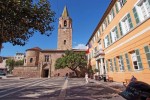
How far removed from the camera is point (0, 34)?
313 inches

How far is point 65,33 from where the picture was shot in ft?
168

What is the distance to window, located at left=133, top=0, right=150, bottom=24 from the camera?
35.0 feet

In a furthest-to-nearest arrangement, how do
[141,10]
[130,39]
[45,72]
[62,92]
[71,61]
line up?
[45,72]
[71,61]
[130,39]
[141,10]
[62,92]

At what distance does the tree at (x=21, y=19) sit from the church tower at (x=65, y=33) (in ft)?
133

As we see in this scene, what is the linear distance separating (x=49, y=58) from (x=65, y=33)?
1217 cm

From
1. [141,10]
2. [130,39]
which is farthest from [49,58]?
[141,10]

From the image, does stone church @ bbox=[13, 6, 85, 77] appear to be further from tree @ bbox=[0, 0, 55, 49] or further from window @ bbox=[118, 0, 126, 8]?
tree @ bbox=[0, 0, 55, 49]

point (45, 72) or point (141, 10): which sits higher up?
point (141, 10)

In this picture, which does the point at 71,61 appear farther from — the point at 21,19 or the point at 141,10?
the point at 21,19

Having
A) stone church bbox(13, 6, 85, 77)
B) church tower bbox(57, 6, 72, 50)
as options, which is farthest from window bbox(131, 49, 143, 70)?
church tower bbox(57, 6, 72, 50)

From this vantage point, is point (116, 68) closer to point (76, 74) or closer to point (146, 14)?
point (146, 14)

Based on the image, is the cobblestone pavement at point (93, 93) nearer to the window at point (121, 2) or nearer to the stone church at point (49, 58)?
the window at point (121, 2)

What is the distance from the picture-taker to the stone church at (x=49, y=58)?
43000mm

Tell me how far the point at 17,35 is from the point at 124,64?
11698mm
